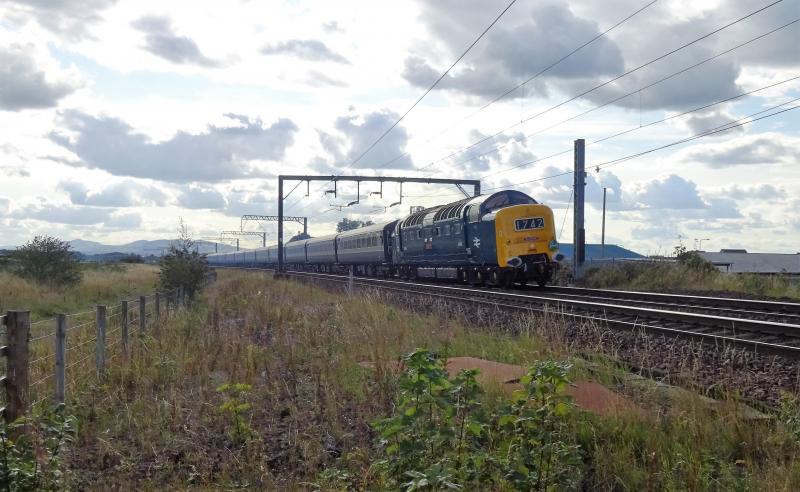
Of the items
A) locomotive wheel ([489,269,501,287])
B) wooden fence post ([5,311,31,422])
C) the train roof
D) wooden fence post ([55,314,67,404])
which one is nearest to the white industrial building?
the train roof

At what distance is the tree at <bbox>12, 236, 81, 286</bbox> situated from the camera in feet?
134

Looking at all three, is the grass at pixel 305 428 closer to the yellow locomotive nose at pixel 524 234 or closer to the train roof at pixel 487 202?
the yellow locomotive nose at pixel 524 234

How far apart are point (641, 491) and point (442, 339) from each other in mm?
6632

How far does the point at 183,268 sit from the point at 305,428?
69.3ft

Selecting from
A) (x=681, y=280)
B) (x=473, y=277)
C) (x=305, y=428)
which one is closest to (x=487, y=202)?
(x=473, y=277)

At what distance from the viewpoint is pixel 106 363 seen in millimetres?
10859

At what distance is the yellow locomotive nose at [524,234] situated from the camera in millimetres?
24688

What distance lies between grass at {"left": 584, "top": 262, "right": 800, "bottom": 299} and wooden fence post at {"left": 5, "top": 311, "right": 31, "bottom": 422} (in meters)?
20.2

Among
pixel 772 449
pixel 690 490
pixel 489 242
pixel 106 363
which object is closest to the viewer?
pixel 690 490

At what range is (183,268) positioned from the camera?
27.3 m

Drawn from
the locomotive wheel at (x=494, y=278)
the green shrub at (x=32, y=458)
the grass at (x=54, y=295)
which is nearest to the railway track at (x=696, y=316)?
the locomotive wheel at (x=494, y=278)

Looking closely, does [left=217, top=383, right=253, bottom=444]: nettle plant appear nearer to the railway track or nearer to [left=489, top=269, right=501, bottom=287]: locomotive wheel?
the railway track

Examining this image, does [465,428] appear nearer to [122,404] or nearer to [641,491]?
[641,491]

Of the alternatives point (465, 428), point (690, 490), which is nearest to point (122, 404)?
point (465, 428)
